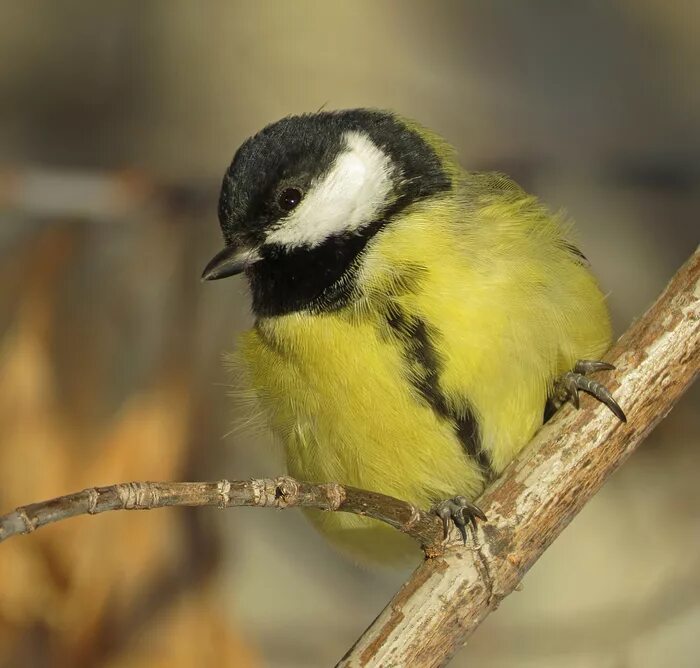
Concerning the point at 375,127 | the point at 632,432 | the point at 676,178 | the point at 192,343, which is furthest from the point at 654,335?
the point at 676,178

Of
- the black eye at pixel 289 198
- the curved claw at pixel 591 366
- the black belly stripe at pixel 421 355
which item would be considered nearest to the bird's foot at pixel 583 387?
the curved claw at pixel 591 366

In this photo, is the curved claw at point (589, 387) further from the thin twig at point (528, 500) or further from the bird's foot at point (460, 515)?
the bird's foot at point (460, 515)

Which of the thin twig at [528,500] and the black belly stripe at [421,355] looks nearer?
the thin twig at [528,500]

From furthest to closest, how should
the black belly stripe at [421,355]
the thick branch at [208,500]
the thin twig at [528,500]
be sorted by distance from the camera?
1. the black belly stripe at [421,355]
2. the thin twig at [528,500]
3. the thick branch at [208,500]

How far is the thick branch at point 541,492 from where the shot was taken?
1.13 meters

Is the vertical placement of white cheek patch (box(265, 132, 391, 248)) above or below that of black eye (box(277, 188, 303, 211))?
below

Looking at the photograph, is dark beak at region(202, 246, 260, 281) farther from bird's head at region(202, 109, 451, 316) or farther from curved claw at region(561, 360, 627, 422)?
curved claw at region(561, 360, 627, 422)

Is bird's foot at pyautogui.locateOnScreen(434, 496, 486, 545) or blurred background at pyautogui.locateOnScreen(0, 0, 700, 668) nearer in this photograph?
bird's foot at pyautogui.locateOnScreen(434, 496, 486, 545)

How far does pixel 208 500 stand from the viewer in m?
0.92

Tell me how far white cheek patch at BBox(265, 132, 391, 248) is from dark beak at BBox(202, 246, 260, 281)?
3 centimetres

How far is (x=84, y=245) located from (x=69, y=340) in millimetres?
248

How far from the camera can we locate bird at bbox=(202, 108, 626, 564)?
1.25 metres

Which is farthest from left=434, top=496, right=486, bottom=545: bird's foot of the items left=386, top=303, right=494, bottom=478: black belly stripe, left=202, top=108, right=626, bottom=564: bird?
left=386, top=303, right=494, bottom=478: black belly stripe

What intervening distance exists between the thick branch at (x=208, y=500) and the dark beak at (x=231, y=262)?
389 millimetres
